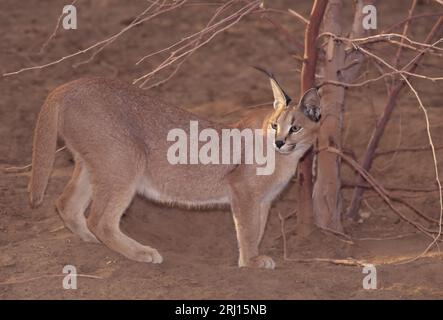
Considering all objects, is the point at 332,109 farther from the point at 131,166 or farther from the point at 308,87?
the point at 131,166

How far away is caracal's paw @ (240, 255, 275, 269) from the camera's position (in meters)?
5.78

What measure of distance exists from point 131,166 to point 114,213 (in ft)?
1.07

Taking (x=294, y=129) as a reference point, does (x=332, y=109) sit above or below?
above

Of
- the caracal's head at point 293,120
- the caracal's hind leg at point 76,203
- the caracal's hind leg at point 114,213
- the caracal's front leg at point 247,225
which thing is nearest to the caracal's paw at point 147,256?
the caracal's hind leg at point 114,213

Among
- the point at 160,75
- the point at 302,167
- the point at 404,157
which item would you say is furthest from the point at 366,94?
the point at 302,167

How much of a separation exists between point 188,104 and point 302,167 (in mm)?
2847

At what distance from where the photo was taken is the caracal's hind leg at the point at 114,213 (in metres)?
5.61

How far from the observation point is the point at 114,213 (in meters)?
5.66

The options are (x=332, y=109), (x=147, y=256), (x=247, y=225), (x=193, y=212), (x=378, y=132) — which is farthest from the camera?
(x=193, y=212)

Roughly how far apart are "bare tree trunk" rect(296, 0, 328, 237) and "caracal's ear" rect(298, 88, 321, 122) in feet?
1.61

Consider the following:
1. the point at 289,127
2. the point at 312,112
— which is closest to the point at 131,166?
the point at 289,127

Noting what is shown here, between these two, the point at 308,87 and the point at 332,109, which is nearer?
the point at 308,87

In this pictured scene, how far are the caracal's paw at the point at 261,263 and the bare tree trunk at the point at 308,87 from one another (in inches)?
31.7

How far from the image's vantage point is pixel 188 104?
9094 millimetres
